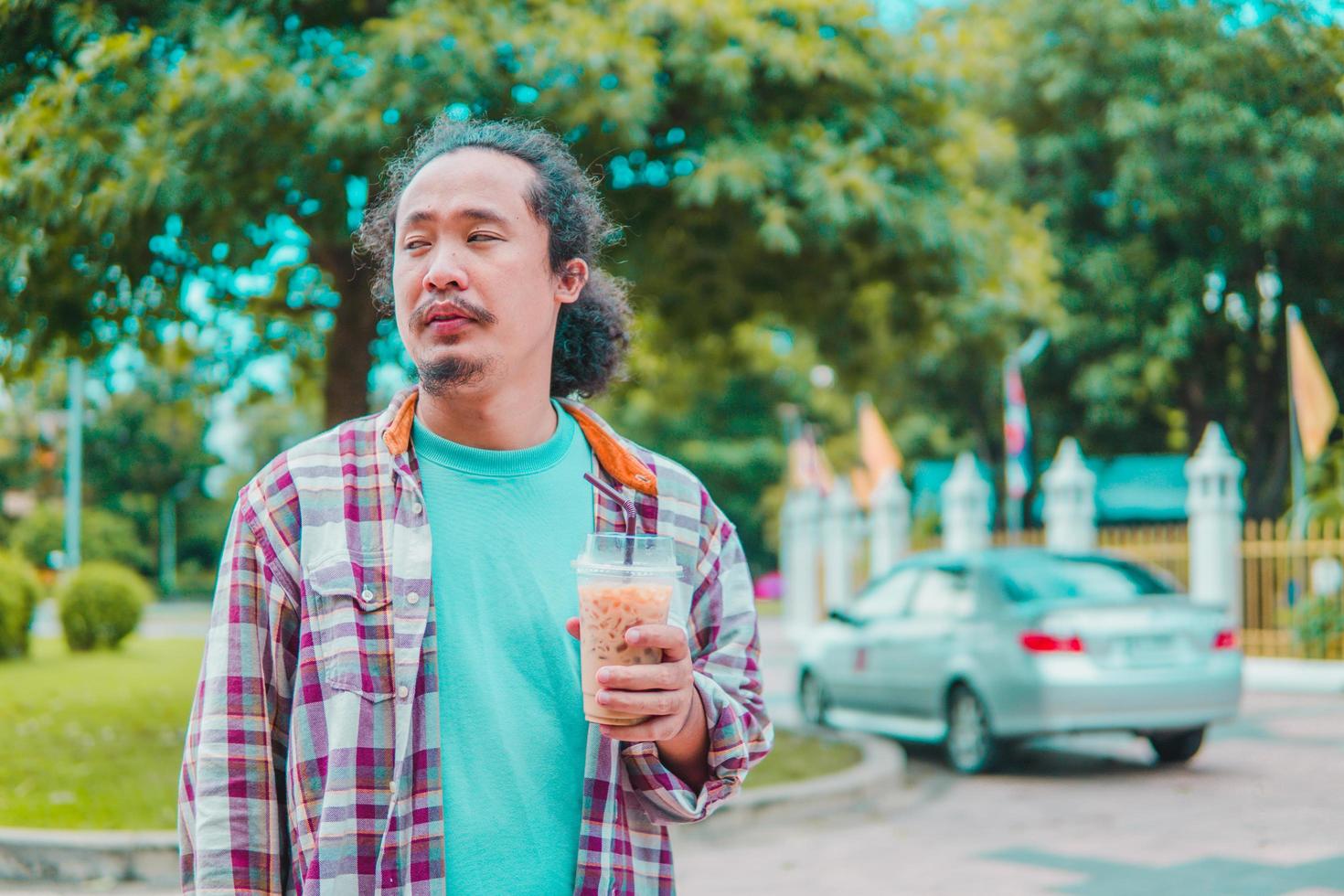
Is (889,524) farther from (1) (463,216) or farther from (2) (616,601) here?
(2) (616,601)

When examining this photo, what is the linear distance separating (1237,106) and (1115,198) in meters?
13.4

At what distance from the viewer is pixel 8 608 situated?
18.3 metres

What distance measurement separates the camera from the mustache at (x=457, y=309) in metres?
2.01

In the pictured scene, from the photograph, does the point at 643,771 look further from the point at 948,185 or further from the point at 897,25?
the point at 897,25

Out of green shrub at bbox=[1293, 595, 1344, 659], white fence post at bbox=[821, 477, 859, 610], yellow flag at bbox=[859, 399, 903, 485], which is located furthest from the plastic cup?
white fence post at bbox=[821, 477, 859, 610]

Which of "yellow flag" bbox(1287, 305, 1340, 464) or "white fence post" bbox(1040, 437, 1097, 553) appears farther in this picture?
"white fence post" bbox(1040, 437, 1097, 553)

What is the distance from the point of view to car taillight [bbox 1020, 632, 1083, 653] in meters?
8.57

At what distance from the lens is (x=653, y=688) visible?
5.96 ft

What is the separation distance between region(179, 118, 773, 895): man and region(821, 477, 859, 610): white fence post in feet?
65.8

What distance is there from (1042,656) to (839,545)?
541 inches

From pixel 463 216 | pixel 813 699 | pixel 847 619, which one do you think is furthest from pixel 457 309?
pixel 813 699

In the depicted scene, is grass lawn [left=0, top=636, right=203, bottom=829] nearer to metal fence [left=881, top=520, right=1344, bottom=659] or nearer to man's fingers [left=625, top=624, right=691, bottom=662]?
man's fingers [left=625, top=624, right=691, bottom=662]

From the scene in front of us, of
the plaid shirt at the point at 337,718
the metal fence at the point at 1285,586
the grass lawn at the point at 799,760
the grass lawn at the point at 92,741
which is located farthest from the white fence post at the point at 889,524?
the plaid shirt at the point at 337,718

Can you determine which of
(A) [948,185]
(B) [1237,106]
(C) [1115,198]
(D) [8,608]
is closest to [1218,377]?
(C) [1115,198]
